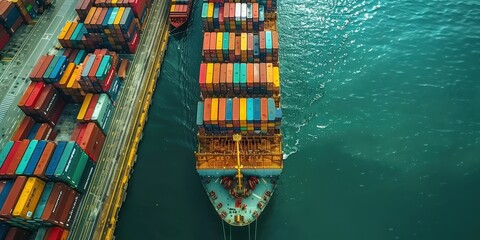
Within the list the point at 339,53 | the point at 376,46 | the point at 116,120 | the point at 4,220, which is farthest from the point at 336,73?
the point at 4,220

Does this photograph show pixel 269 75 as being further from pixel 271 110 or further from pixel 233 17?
pixel 233 17

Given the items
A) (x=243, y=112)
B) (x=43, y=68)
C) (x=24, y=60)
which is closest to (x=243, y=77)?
(x=243, y=112)

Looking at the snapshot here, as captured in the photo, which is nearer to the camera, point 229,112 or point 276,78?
point 229,112

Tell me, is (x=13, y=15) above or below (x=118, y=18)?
above

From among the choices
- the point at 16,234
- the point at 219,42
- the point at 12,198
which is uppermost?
the point at 219,42

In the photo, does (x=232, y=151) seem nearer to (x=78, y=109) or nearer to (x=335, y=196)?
(x=335, y=196)

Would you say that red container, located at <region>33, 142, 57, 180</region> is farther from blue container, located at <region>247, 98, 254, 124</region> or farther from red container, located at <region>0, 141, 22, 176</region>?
blue container, located at <region>247, 98, 254, 124</region>

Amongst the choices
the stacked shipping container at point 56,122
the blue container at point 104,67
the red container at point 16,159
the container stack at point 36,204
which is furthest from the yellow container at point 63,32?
the container stack at point 36,204

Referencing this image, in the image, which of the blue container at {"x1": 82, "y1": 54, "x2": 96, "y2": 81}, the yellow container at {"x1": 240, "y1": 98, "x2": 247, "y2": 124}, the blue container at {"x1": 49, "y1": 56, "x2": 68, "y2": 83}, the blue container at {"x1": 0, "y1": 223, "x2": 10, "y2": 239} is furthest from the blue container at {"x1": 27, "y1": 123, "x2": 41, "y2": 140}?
the yellow container at {"x1": 240, "y1": 98, "x2": 247, "y2": 124}
